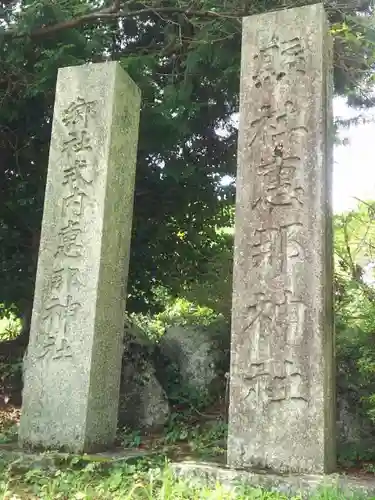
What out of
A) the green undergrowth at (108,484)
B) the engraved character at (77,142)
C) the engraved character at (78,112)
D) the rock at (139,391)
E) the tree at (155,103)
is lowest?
the green undergrowth at (108,484)

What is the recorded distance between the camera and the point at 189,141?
26.5ft

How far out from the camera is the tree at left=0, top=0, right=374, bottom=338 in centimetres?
643

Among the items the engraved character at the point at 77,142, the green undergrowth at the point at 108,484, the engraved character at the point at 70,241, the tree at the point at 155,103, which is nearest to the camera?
the green undergrowth at the point at 108,484

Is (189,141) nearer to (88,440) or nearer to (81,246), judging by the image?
(81,246)

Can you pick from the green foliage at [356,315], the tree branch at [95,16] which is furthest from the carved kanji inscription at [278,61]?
the tree branch at [95,16]

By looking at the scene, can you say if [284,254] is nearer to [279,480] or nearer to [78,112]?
[279,480]

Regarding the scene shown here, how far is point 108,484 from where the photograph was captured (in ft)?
12.1

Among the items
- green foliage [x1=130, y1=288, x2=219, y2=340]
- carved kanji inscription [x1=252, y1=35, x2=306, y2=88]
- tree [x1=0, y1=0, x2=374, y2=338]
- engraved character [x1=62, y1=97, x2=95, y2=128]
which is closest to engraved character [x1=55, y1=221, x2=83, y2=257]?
engraved character [x1=62, y1=97, x2=95, y2=128]

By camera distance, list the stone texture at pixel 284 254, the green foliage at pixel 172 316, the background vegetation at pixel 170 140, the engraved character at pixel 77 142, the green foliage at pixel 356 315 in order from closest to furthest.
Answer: the stone texture at pixel 284 254
the green foliage at pixel 356 315
the engraved character at pixel 77 142
the background vegetation at pixel 170 140
the green foliage at pixel 172 316

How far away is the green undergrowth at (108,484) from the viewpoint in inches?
132

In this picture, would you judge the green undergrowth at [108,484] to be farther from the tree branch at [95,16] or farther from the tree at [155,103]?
the tree branch at [95,16]

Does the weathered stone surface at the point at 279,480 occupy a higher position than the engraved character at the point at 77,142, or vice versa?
the engraved character at the point at 77,142

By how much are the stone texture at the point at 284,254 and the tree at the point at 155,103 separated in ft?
4.19

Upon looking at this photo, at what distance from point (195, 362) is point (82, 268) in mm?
2192
